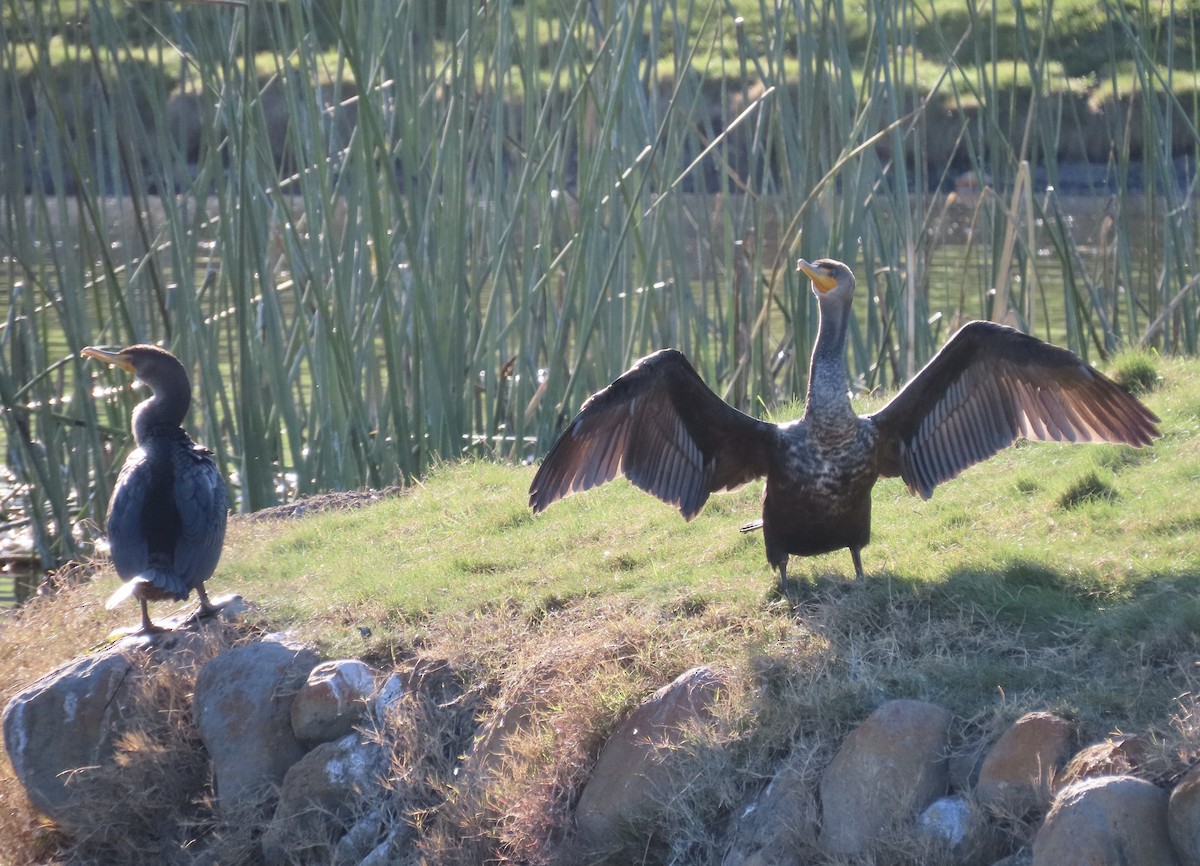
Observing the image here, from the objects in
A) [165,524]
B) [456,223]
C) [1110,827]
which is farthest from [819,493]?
[456,223]

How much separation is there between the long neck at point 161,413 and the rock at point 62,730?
90 cm

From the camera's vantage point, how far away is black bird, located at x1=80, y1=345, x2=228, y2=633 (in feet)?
15.2

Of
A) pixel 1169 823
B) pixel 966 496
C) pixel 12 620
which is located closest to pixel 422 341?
pixel 12 620

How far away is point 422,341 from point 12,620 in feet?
7.15

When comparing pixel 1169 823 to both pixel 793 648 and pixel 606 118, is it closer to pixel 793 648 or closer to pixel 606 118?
pixel 793 648

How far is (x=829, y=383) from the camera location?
421 centimetres

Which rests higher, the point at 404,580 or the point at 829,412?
the point at 829,412

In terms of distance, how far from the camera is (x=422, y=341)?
253 inches

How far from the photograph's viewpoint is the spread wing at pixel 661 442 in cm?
429

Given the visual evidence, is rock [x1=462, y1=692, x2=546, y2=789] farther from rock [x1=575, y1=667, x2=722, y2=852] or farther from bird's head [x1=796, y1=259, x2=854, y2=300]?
bird's head [x1=796, y1=259, x2=854, y2=300]

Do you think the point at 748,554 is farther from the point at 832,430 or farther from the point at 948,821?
the point at 948,821

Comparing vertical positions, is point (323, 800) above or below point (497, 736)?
below

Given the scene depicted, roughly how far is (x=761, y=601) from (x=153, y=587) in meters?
2.05

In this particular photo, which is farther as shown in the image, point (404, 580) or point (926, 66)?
point (926, 66)
